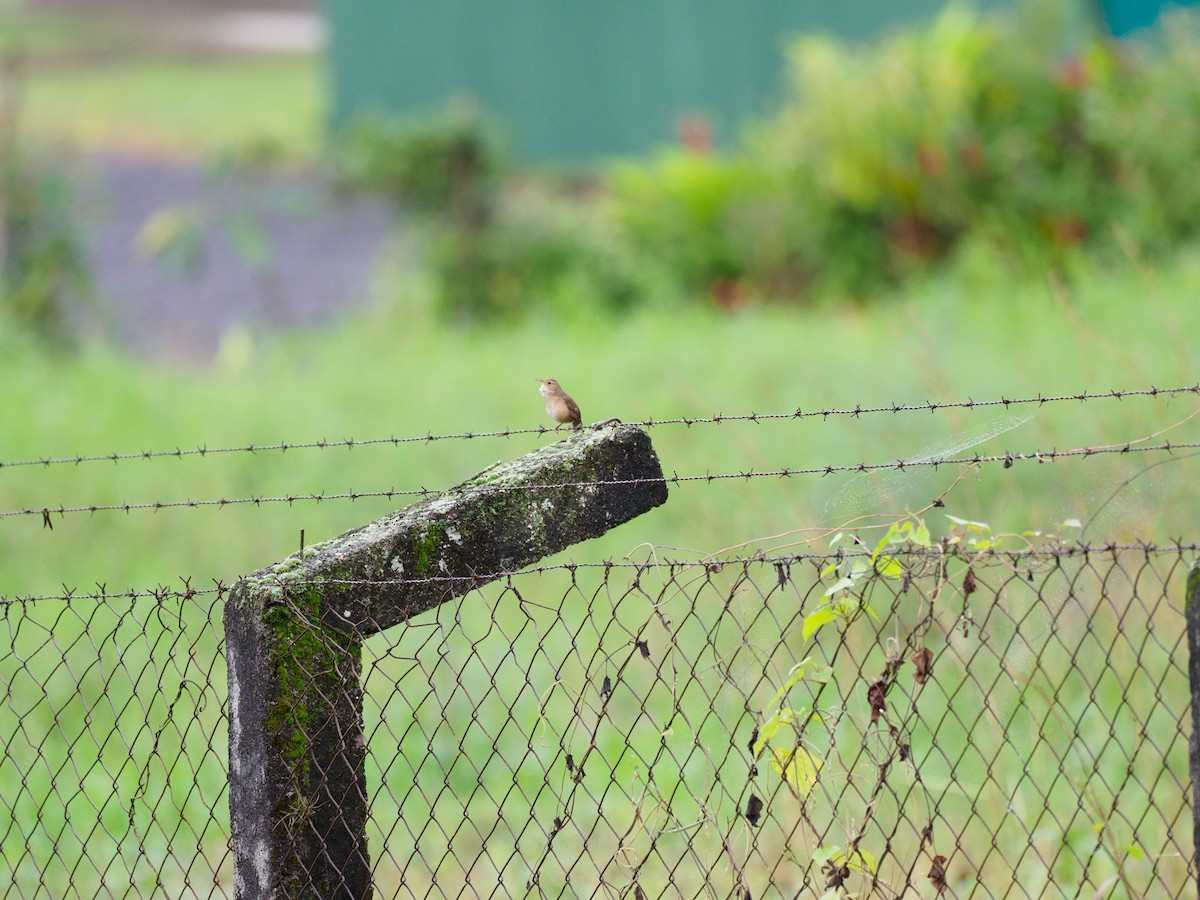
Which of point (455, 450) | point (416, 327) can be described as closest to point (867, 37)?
point (416, 327)

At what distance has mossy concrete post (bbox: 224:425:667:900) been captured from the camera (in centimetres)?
231

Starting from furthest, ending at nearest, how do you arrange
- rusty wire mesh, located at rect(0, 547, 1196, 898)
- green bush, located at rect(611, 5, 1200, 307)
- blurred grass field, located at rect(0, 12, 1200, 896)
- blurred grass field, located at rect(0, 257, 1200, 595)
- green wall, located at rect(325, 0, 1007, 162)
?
green wall, located at rect(325, 0, 1007, 162) → green bush, located at rect(611, 5, 1200, 307) → blurred grass field, located at rect(0, 257, 1200, 595) → blurred grass field, located at rect(0, 12, 1200, 896) → rusty wire mesh, located at rect(0, 547, 1196, 898)

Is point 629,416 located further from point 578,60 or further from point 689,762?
point 578,60

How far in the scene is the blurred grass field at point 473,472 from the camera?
4.10 meters

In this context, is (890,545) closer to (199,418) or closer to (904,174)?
(199,418)

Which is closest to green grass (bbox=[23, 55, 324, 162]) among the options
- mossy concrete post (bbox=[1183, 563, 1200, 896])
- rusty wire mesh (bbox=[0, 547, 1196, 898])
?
rusty wire mesh (bbox=[0, 547, 1196, 898])

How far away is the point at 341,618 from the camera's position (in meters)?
2.34

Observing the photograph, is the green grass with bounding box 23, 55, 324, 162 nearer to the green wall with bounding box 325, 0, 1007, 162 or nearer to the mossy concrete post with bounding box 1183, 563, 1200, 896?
the green wall with bounding box 325, 0, 1007, 162

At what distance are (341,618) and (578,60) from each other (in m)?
14.0

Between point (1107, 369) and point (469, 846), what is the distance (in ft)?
11.7

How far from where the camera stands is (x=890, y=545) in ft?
7.64

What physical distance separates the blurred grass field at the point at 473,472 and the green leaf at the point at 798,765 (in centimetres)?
44

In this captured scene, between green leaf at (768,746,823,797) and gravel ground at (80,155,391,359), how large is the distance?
1118 centimetres

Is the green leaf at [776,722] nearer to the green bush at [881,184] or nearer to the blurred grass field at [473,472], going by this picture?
the blurred grass field at [473,472]
